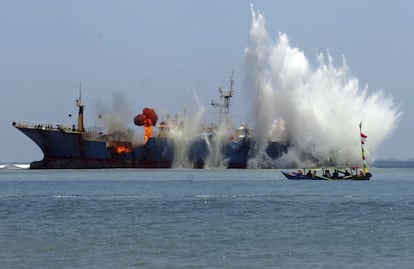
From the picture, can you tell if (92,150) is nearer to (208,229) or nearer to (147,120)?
(147,120)

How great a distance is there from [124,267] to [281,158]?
119 meters

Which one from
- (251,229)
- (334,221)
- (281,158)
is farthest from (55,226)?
(281,158)

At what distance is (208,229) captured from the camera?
48.8 m

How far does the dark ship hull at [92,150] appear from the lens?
501 feet

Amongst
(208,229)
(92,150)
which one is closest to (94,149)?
(92,150)

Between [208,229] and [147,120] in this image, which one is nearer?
[208,229]

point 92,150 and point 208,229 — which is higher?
point 92,150

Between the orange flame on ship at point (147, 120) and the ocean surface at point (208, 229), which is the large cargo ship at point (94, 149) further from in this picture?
the ocean surface at point (208, 229)

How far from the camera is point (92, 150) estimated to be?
153 m

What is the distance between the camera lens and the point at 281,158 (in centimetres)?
15325

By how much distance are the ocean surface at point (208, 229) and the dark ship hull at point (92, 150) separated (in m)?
70.9

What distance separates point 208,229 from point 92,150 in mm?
106014

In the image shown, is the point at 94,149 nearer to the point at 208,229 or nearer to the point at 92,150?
the point at 92,150

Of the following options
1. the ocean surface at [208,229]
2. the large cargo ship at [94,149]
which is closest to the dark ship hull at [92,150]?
the large cargo ship at [94,149]
